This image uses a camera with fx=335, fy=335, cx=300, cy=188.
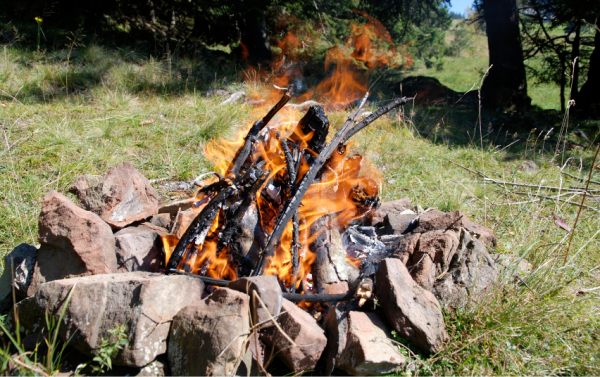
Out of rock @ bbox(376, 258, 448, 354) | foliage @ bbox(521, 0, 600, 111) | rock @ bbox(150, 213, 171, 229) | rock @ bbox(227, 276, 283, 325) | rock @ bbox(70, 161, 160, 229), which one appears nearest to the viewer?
rock @ bbox(227, 276, 283, 325)

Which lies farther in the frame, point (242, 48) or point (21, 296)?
point (242, 48)

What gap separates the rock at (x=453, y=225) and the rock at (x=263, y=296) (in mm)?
1275

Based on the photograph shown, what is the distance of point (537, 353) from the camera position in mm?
1710

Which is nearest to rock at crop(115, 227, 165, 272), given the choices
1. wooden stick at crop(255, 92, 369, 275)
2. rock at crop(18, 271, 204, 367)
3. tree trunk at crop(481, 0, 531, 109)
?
rock at crop(18, 271, 204, 367)

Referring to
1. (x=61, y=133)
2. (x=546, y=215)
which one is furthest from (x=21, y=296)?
(x=546, y=215)

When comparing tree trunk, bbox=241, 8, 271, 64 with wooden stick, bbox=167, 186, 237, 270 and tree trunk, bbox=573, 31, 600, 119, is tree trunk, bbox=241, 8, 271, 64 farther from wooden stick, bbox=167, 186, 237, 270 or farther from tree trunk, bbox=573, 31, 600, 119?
tree trunk, bbox=573, 31, 600, 119

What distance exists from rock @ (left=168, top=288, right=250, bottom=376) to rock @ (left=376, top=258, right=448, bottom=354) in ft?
2.38

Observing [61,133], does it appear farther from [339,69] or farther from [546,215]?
[339,69]

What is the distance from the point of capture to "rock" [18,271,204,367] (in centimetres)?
143

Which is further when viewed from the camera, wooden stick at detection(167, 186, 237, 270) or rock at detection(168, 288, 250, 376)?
wooden stick at detection(167, 186, 237, 270)

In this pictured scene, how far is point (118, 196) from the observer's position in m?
2.19

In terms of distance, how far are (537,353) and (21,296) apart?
2765mm

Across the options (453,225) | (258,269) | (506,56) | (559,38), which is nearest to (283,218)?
(258,269)

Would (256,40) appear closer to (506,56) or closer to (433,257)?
(506,56)
